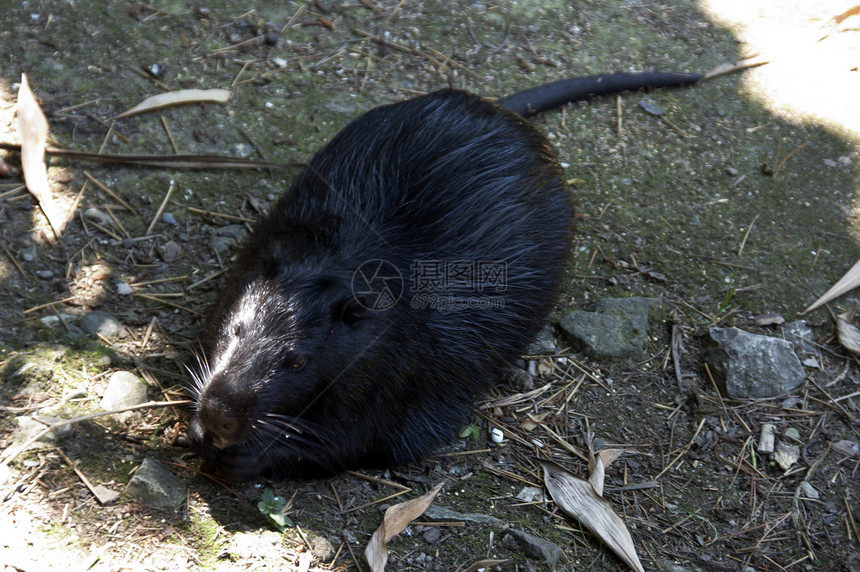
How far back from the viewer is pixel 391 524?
2676mm

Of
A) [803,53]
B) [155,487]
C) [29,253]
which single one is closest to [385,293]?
[155,487]

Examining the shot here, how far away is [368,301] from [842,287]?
2.74m

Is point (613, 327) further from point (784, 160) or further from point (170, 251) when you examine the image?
point (170, 251)

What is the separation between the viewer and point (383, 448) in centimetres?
309

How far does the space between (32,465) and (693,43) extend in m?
5.09

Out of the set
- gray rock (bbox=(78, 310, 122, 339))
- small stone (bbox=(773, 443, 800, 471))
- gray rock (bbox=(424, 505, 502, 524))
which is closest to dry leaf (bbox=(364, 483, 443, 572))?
gray rock (bbox=(424, 505, 502, 524))

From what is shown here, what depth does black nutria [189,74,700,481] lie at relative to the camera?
2729mm

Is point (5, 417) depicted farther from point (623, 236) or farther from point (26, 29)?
point (623, 236)

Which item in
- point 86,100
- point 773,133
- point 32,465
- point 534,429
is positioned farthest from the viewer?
point 773,133

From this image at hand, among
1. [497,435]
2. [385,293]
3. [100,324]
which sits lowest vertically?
[497,435]

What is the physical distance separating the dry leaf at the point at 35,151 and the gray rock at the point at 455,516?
227 centimetres

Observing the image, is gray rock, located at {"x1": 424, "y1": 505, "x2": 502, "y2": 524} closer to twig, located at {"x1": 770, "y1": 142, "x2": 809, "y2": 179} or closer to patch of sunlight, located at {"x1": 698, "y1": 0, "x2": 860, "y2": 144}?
twig, located at {"x1": 770, "y1": 142, "x2": 809, "y2": 179}

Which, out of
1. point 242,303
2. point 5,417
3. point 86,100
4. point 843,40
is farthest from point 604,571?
point 843,40

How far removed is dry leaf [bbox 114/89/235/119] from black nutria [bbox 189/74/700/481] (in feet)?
3.78
